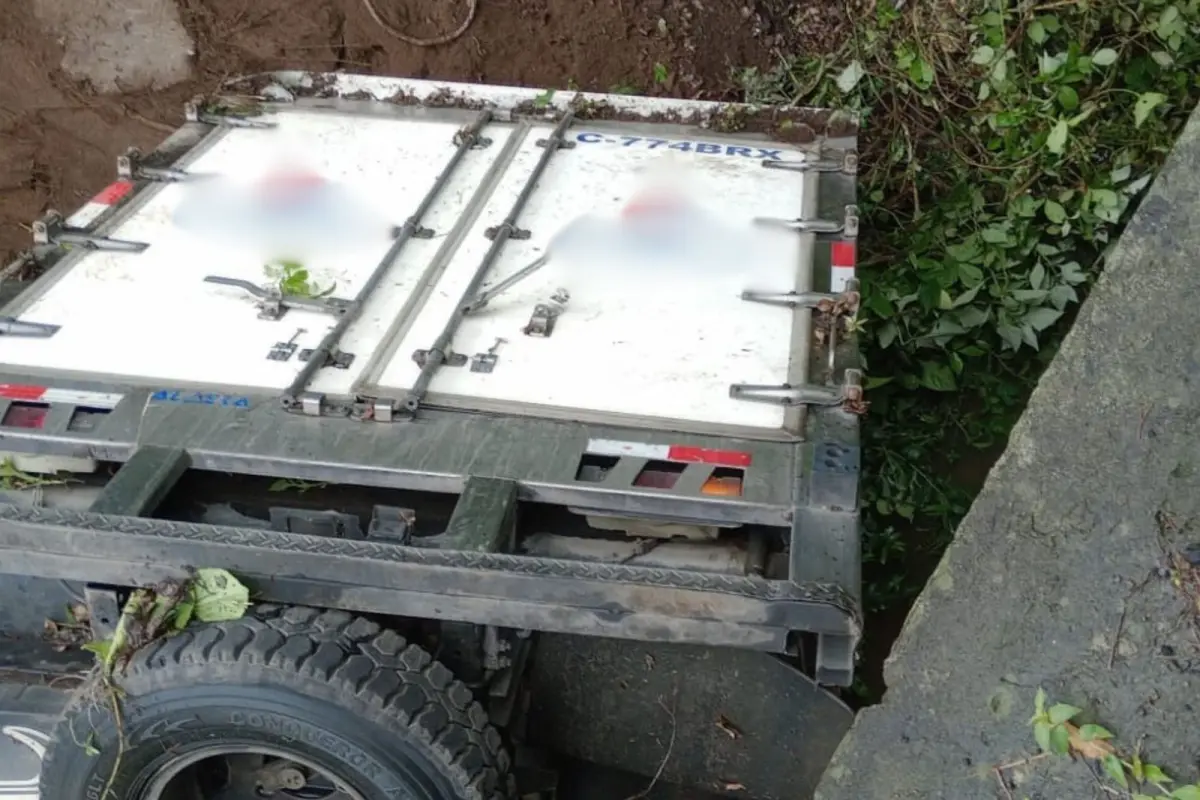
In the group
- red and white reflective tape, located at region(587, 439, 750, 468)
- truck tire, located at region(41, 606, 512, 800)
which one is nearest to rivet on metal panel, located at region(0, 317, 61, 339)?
truck tire, located at region(41, 606, 512, 800)

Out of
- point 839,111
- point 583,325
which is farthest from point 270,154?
point 839,111

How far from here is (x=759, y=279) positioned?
3393 mm

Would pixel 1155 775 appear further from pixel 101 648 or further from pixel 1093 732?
pixel 101 648

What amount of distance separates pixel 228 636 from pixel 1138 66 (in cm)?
405

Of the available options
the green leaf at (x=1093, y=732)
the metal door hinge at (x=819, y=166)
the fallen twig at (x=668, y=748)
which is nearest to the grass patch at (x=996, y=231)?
the metal door hinge at (x=819, y=166)

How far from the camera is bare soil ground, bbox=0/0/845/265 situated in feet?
19.0

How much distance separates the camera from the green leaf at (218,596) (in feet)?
7.84

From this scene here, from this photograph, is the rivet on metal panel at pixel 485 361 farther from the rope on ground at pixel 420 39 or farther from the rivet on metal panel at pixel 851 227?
the rope on ground at pixel 420 39

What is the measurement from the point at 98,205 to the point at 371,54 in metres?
2.64

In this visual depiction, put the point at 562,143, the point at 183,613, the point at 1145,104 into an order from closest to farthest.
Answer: the point at 183,613 < the point at 562,143 < the point at 1145,104

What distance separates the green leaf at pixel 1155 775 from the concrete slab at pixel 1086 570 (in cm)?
3

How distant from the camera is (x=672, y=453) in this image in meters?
2.70

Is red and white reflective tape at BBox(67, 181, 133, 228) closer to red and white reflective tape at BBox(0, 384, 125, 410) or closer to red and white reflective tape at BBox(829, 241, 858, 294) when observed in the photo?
red and white reflective tape at BBox(0, 384, 125, 410)

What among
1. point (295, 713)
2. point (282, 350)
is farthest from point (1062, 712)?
point (282, 350)
